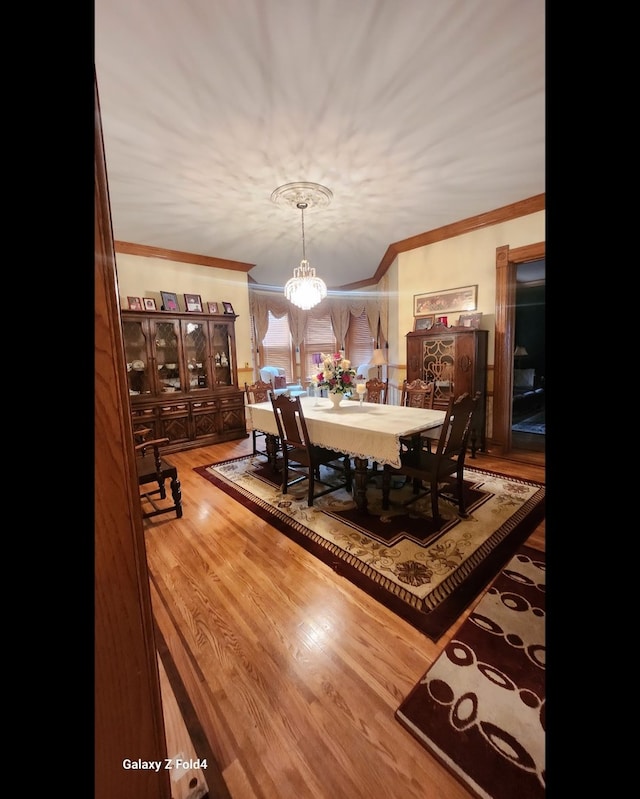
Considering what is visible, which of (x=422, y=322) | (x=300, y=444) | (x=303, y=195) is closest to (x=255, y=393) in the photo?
(x=300, y=444)

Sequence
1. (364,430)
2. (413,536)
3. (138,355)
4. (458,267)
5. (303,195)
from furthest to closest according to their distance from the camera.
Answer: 1. (138,355)
2. (458,267)
3. (303,195)
4. (364,430)
5. (413,536)

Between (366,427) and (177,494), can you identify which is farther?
(177,494)

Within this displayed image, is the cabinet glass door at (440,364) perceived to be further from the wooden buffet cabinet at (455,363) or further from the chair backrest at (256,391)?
the chair backrest at (256,391)

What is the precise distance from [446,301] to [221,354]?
3.25 m

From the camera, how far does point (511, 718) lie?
3.93 feet

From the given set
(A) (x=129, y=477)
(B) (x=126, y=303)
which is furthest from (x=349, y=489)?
(B) (x=126, y=303)

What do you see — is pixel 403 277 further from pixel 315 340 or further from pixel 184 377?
pixel 184 377

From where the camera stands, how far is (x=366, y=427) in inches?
98.1

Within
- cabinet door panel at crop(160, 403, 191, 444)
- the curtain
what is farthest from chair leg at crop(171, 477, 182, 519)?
the curtain

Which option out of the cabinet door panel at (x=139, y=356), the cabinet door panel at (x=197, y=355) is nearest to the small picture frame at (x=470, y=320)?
the cabinet door panel at (x=197, y=355)

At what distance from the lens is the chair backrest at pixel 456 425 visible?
7.33 ft

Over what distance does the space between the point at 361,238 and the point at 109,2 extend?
3.32 m
